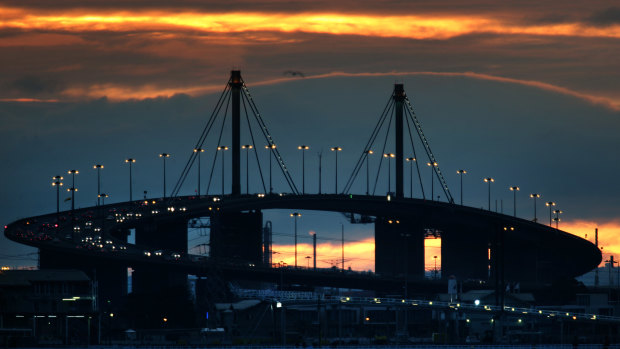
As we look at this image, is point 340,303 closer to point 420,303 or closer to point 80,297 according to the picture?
point 420,303

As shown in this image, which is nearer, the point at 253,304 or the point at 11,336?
the point at 11,336

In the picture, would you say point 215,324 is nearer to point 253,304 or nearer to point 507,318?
point 253,304

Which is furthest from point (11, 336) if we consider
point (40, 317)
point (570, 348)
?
point (570, 348)

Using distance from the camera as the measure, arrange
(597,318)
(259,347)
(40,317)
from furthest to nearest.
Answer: (597,318) → (40,317) → (259,347)

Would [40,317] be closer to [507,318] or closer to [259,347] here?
[259,347]

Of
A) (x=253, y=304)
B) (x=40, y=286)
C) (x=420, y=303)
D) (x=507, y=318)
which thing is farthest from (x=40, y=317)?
(x=507, y=318)

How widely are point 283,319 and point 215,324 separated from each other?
11969mm

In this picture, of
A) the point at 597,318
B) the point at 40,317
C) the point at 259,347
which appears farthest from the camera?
the point at 597,318

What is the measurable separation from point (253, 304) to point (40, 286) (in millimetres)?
32718

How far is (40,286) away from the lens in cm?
17262

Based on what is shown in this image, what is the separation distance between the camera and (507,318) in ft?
627

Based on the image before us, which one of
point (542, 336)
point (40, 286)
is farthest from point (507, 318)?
point (40, 286)

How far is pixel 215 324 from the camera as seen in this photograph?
18950 cm

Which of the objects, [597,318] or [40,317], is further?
[597,318]
